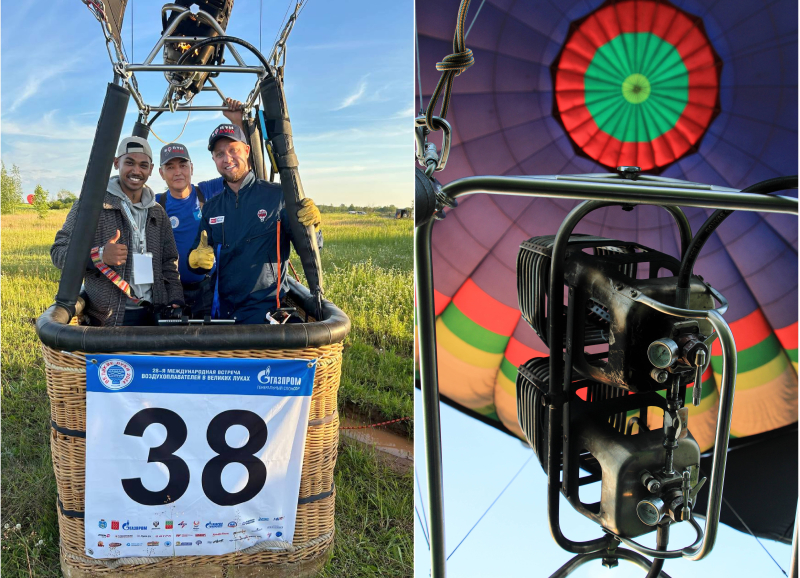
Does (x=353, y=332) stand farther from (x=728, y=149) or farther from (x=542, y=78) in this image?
(x=728, y=149)

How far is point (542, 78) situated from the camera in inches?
103

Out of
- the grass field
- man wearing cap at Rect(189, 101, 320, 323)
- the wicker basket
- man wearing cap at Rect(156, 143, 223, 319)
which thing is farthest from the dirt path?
man wearing cap at Rect(156, 143, 223, 319)

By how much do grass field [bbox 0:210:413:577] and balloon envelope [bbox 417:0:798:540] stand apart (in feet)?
2.05

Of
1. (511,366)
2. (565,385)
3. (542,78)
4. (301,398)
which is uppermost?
(542,78)

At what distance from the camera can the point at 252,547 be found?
1.67m

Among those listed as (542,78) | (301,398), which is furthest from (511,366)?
(301,398)

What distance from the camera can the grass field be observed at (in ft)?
6.36

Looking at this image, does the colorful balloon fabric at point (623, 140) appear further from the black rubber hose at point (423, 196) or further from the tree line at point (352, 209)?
the black rubber hose at point (423, 196)

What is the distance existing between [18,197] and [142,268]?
3.38 meters

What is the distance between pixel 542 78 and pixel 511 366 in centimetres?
140

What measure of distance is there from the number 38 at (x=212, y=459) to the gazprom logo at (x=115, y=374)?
0.10 metres

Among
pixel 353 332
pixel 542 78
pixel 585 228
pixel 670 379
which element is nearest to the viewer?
pixel 670 379

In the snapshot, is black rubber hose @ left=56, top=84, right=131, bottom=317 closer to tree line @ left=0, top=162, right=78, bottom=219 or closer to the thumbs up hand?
the thumbs up hand

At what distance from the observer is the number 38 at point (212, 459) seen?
155cm
